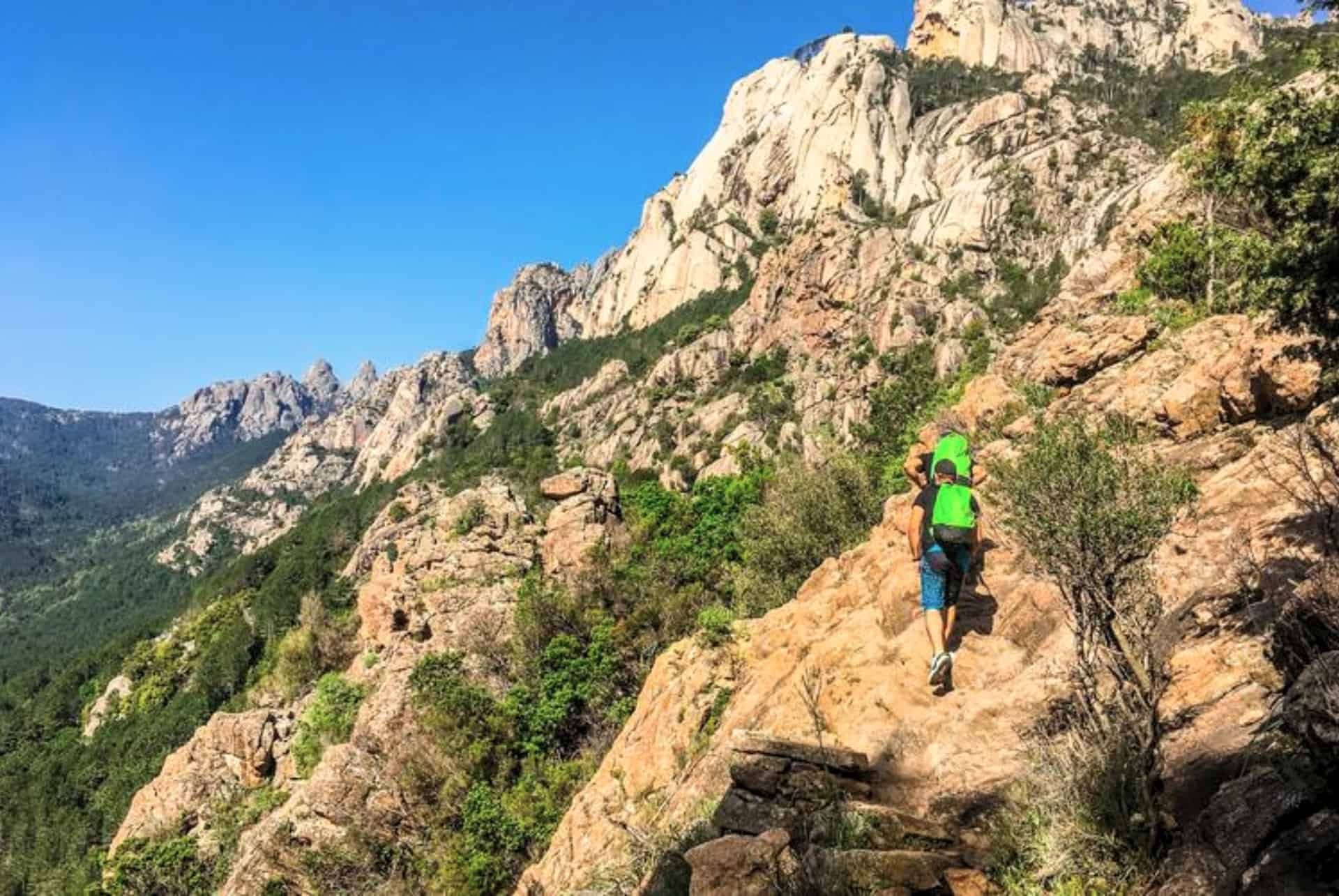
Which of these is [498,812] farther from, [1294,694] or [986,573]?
[1294,694]

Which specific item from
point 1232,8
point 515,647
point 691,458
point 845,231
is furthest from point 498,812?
point 1232,8

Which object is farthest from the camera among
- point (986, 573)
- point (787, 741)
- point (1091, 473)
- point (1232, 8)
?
point (1232, 8)

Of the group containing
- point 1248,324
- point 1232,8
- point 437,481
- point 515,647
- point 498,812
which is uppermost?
point 1232,8

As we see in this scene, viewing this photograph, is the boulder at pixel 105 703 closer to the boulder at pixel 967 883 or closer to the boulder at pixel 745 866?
the boulder at pixel 745 866

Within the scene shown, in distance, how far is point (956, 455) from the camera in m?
10.3

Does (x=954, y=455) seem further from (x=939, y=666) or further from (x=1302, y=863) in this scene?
(x=1302, y=863)

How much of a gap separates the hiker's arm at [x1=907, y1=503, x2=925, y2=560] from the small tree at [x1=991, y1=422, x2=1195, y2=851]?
1.90 metres

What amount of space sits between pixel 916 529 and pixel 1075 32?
19465 cm

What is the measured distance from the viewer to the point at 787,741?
8.93m

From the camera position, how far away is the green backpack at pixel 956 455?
10211 millimetres

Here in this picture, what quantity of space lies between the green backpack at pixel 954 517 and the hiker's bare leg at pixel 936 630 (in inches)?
40.4

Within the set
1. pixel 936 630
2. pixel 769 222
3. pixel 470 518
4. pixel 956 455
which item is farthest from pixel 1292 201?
pixel 769 222

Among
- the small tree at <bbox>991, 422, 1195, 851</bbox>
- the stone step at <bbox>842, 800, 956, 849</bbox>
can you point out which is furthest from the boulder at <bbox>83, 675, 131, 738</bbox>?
the small tree at <bbox>991, 422, 1195, 851</bbox>

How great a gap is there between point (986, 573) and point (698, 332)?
118309mm
